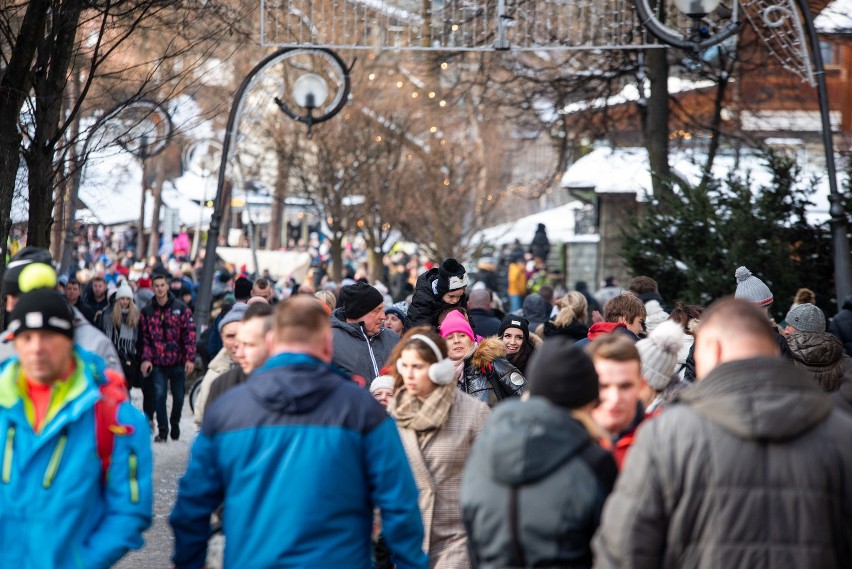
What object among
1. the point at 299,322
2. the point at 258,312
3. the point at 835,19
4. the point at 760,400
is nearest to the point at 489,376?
the point at 258,312

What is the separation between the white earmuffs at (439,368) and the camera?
257 inches

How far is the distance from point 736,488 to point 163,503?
8.04m

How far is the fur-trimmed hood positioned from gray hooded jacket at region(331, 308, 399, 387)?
0.90 meters

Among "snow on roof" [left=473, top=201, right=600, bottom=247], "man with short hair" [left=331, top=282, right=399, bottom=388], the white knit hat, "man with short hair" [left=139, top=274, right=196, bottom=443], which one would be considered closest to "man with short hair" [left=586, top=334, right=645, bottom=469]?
the white knit hat

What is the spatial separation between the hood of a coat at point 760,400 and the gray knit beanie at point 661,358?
1.83 metres

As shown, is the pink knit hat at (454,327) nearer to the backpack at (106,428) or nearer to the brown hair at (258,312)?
the brown hair at (258,312)

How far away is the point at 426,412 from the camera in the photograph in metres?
6.53

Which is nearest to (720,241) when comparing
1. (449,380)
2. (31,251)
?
(449,380)

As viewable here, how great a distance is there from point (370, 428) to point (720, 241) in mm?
12549

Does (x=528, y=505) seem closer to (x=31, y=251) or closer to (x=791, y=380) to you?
(x=791, y=380)

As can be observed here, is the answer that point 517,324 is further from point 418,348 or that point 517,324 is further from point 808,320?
point 418,348

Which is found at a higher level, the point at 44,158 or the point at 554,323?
the point at 44,158

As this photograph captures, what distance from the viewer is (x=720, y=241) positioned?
55.5ft

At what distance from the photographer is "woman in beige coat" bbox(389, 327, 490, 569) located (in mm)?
6531
